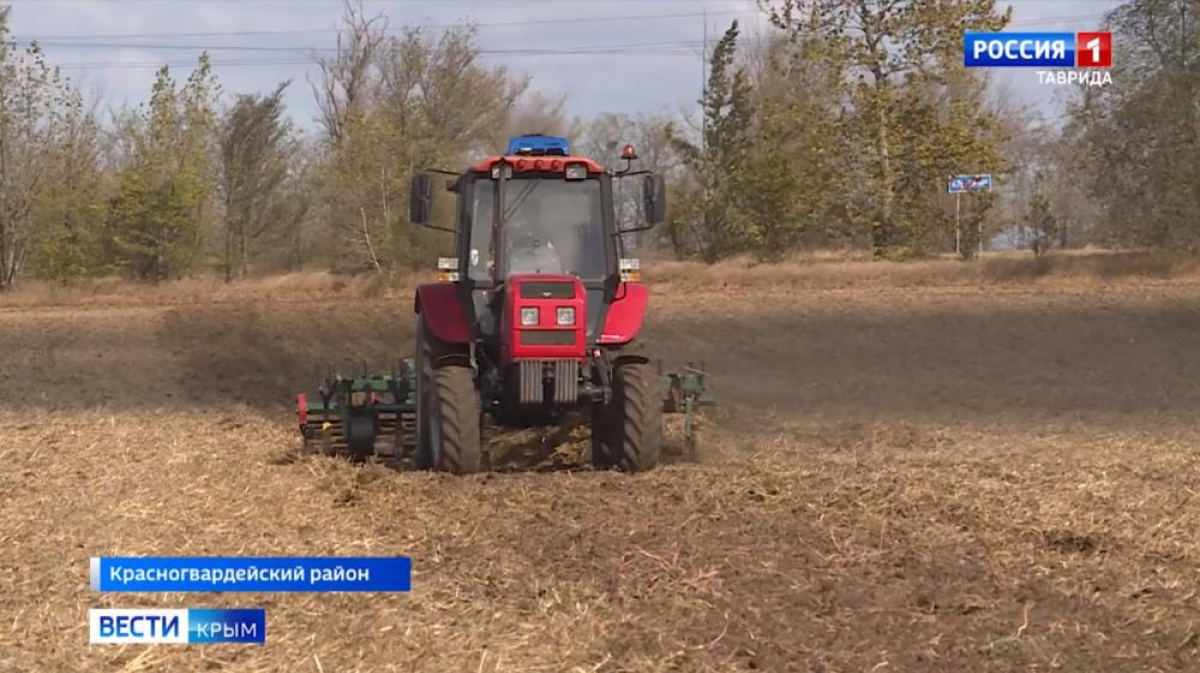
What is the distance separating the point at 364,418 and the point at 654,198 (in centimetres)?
285

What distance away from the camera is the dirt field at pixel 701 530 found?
4.70 meters

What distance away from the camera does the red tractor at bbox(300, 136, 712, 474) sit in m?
8.12

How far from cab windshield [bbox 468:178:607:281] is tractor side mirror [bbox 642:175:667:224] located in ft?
1.46

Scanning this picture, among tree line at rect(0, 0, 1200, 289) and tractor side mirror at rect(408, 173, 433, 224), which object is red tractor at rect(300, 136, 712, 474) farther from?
tree line at rect(0, 0, 1200, 289)

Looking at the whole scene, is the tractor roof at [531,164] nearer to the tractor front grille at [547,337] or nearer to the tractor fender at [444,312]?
the tractor fender at [444,312]

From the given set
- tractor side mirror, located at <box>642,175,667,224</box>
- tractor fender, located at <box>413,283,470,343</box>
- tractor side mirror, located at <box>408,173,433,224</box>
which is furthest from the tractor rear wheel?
tractor side mirror, located at <box>408,173,433,224</box>

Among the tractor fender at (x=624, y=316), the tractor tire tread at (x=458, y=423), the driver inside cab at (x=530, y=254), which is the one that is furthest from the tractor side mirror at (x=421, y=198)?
the tractor fender at (x=624, y=316)

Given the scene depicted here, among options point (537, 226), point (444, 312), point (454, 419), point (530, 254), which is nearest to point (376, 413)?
point (444, 312)

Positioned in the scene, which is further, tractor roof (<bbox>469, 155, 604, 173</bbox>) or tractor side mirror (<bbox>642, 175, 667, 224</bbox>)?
tractor roof (<bbox>469, 155, 604, 173</bbox>)

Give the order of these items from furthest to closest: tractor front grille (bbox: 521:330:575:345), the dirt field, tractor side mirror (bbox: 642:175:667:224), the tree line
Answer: the tree line < tractor side mirror (bbox: 642:175:667:224) < tractor front grille (bbox: 521:330:575:345) < the dirt field

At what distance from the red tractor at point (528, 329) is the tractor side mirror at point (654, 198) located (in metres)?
0.01

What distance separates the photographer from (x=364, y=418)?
30.8 ft

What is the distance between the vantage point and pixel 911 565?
19.0ft

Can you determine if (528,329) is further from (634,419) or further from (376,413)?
(376,413)
